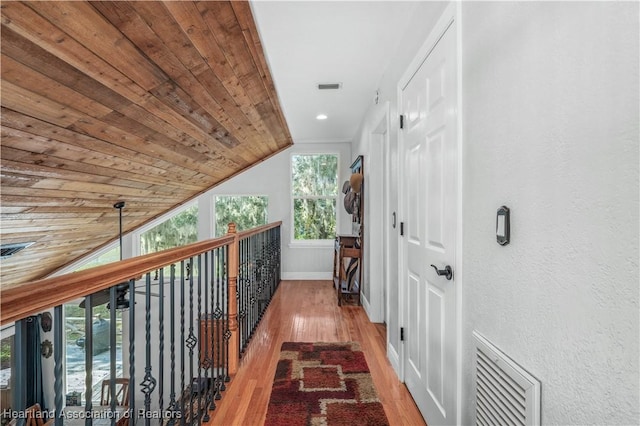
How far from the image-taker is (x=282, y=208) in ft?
19.3

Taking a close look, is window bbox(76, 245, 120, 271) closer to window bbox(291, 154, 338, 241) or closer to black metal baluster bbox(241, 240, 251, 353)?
window bbox(291, 154, 338, 241)

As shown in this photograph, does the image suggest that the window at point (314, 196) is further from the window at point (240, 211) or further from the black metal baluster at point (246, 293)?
the black metal baluster at point (246, 293)

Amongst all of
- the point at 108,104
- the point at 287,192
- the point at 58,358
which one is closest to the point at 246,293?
the point at 108,104

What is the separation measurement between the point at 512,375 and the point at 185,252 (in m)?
1.35

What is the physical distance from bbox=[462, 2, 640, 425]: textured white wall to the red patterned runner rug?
110 centimetres

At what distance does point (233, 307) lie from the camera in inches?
96.3

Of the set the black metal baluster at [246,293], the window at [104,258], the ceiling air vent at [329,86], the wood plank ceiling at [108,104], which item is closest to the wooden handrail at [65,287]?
the wood plank ceiling at [108,104]

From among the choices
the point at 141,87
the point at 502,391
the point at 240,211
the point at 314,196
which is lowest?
the point at 502,391

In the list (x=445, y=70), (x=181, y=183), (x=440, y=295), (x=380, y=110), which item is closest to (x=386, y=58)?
(x=380, y=110)

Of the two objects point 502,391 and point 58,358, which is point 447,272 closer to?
point 502,391

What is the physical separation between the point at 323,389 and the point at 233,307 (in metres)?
0.84

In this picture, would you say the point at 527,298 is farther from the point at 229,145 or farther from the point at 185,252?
the point at 229,145

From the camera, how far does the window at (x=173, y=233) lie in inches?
226

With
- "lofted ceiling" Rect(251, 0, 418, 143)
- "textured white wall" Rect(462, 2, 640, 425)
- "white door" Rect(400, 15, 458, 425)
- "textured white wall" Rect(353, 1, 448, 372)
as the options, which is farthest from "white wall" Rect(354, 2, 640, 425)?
"lofted ceiling" Rect(251, 0, 418, 143)
